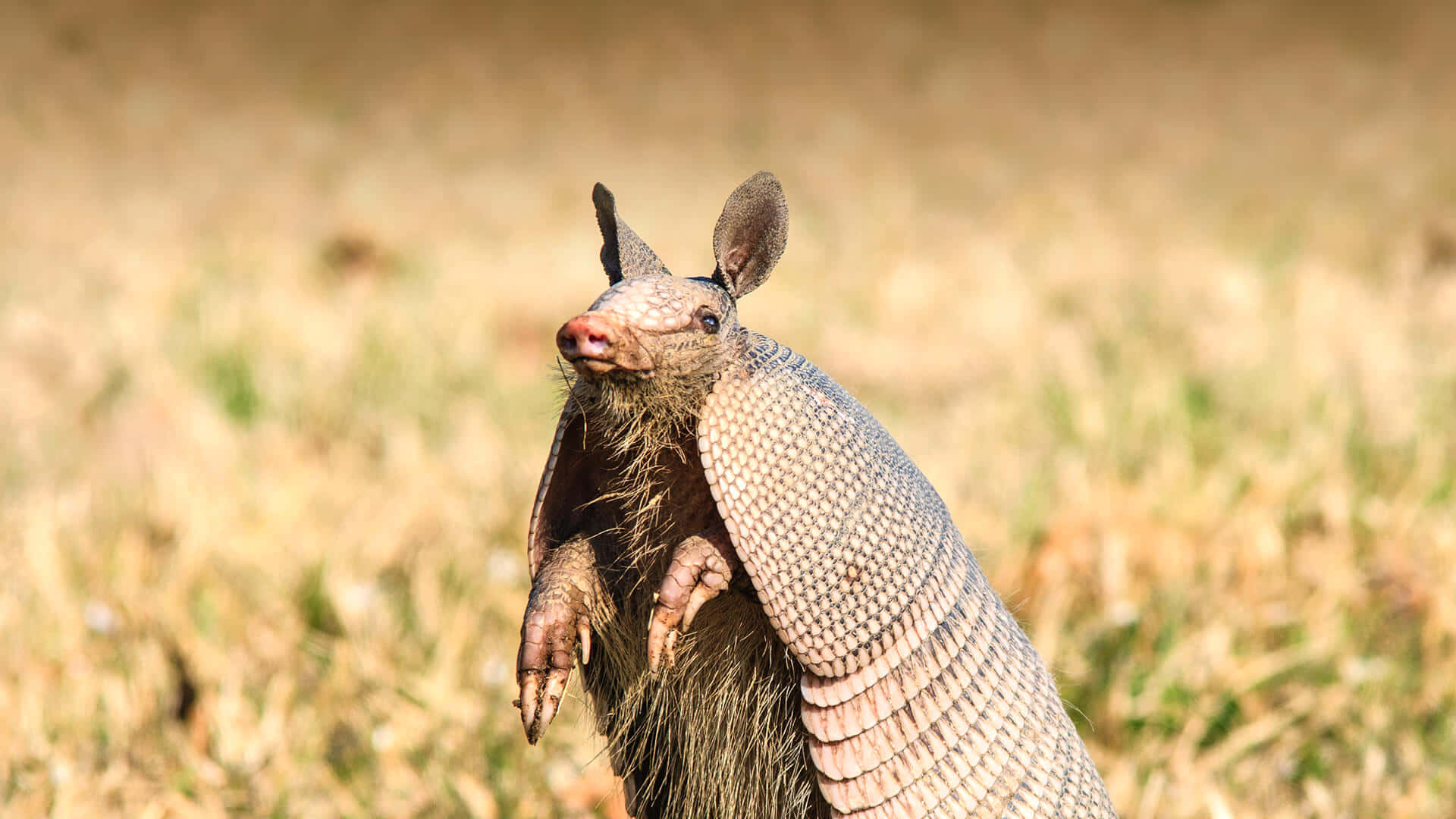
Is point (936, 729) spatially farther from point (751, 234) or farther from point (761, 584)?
point (751, 234)

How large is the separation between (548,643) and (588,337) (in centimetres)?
50

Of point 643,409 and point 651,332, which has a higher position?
point 651,332

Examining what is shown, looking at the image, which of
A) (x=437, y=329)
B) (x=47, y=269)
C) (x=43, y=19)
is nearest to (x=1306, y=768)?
(x=437, y=329)

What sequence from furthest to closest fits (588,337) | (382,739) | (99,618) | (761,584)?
(99,618), (382,739), (761,584), (588,337)

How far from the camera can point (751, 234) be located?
71.2 inches

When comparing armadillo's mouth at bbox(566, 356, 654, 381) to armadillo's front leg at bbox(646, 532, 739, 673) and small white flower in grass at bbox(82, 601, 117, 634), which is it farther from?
small white flower in grass at bbox(82, 601, 117, 634)

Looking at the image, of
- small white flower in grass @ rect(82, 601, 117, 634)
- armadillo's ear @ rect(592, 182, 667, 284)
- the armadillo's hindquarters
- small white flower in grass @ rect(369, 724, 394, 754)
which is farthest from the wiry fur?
small white flower in grass @ rect(82, 601, 117, 634)

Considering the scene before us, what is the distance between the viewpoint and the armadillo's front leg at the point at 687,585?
65.2 inches

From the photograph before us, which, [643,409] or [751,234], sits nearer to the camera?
[643,409]

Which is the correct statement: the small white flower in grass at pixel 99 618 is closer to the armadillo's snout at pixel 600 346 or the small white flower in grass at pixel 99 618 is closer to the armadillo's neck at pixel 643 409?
the armadillo's neck at pixel 643 409

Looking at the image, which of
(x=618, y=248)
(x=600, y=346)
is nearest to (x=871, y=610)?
(x=600, y=346)

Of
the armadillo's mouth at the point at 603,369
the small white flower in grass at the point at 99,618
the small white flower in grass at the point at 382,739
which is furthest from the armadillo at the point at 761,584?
the small white flower in grass at the point at 99,618

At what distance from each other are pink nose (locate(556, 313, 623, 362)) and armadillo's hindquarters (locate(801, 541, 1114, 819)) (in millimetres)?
614

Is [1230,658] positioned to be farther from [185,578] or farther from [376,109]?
[376,109]
